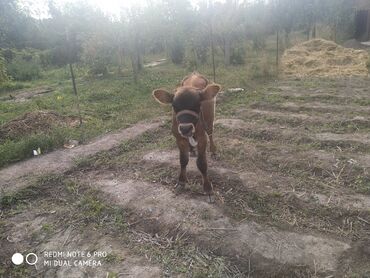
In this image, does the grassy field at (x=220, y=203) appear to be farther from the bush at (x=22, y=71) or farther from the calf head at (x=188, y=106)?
the bush at (x=22, y=71)

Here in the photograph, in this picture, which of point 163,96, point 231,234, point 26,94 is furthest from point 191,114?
point 26,94

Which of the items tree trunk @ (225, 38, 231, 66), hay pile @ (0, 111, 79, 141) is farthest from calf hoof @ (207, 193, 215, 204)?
tree trunk @ (225, 38, 231, 66)

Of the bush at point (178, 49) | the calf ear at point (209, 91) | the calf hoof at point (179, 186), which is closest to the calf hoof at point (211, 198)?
the calf hoof at point (179, 186)

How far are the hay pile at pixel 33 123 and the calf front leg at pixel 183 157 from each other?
4.18 meters

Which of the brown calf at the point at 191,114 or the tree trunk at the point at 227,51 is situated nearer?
the brown calf at the point at 191,114

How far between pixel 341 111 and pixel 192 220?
526cm

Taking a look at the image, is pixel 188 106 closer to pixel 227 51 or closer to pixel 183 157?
pixel 183 157

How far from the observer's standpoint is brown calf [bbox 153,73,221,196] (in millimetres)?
3887

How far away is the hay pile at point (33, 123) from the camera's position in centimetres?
743

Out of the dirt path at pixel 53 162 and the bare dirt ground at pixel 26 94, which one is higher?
the dirt path at pixel 53 162

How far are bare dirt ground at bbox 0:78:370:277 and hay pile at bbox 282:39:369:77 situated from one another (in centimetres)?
647

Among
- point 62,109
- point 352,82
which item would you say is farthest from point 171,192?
point 352,82

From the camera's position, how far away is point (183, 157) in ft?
15.0

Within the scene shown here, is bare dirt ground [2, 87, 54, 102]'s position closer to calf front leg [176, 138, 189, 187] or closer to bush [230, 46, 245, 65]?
bush [230, 46, 245, 65]
